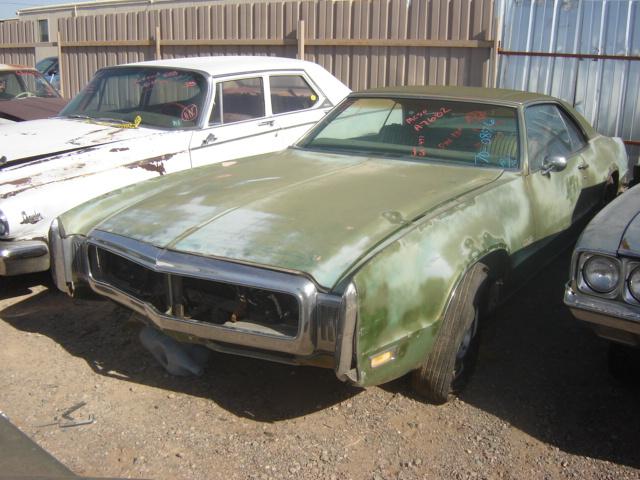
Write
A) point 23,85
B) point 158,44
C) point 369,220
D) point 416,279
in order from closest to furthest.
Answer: point 416,279 < point 369,220 < point 23,85 < point 158,44

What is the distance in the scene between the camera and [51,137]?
529 centimetres

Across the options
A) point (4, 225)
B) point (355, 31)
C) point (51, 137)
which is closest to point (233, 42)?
point (355, 31)

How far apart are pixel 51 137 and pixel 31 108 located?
8.78 feet

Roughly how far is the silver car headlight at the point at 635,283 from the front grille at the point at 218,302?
1.38m

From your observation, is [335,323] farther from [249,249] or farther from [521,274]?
[521,274]

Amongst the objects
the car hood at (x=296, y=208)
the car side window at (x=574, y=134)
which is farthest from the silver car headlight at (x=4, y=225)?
the car side window at (x=574, y=134)

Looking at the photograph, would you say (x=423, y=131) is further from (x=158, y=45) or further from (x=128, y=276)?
(x=158, y=45)

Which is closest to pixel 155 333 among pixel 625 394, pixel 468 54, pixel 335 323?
pixel 335 323

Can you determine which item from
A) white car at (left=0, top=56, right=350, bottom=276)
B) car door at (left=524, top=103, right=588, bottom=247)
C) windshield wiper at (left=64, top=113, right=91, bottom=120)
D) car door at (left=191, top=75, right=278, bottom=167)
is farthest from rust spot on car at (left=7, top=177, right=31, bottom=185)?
car door at (left=524, top=103, right=588, bottom=247)

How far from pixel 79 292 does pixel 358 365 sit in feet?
5.62

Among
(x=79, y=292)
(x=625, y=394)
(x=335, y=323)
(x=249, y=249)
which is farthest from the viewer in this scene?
(x=79, y=292)

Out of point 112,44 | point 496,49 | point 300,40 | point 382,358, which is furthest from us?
point 112,44

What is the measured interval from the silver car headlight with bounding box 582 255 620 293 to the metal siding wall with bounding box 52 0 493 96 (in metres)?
5.69

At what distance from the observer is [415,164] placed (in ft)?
13.6
